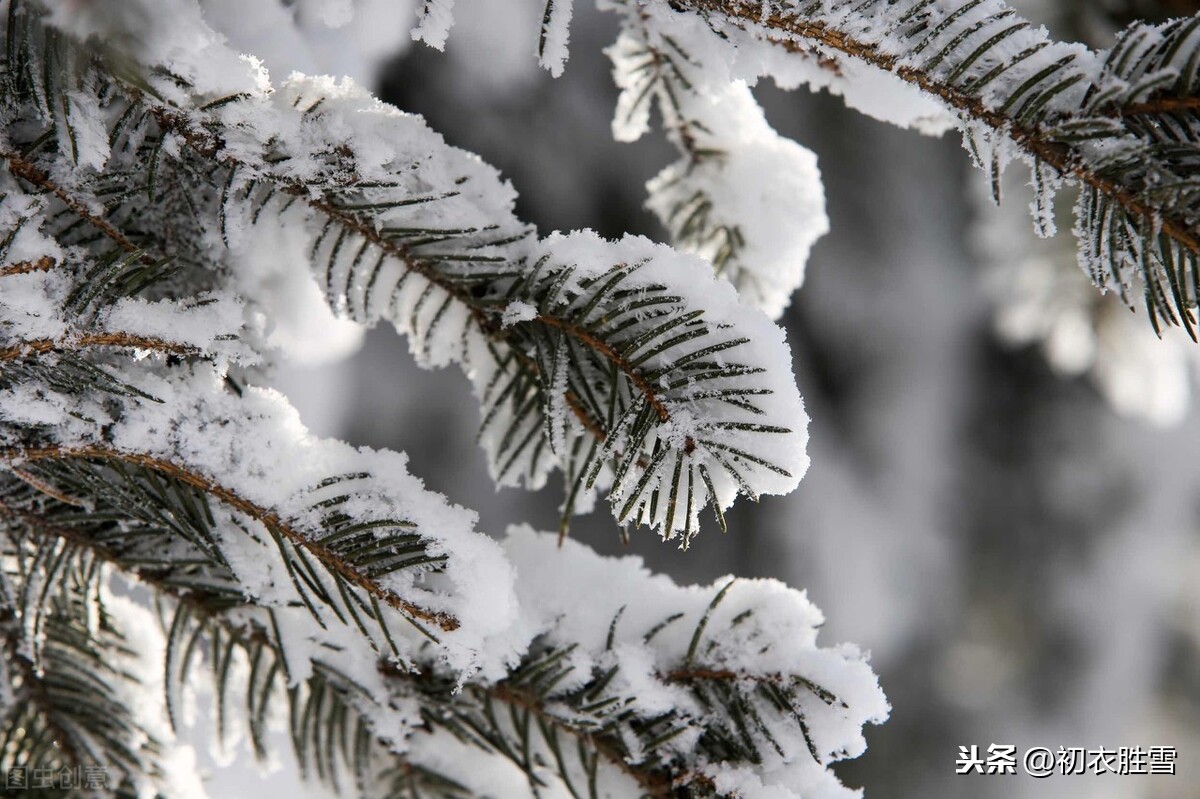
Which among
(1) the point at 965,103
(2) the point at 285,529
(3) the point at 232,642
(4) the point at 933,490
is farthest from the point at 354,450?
(4) the point at 933,490

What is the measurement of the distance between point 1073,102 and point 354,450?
0.44 m

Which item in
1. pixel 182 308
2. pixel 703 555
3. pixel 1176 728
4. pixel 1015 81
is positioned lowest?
pixel 182 308

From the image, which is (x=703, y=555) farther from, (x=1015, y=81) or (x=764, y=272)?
(x=1015, y=81)

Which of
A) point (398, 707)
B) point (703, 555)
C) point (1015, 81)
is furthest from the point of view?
point (703, 555)

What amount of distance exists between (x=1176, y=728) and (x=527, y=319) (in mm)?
3030

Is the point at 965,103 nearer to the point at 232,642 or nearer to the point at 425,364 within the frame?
the point at 425,364

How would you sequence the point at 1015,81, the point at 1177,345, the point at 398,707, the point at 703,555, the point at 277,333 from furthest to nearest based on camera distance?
the point at 703,555 → the point at 1177,345 → the point at 277,333 → the point at 398,707 → the point at 1015,81

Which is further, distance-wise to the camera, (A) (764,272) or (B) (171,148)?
(A) (764,272)

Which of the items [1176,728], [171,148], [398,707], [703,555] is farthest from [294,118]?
[1176,728]

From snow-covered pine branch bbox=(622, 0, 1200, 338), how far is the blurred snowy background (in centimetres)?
175

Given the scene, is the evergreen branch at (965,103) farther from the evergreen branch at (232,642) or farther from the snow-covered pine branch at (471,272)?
the evergreen branch at (232,642)

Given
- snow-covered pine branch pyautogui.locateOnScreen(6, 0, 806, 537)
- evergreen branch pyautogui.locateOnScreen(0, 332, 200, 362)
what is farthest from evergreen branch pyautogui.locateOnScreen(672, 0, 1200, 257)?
evergreen branch pyautogui.locateOnScreen(0, 332, 200, 362)

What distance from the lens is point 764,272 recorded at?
0.75 metres

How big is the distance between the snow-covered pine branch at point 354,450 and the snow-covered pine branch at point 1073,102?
6.0 inches
